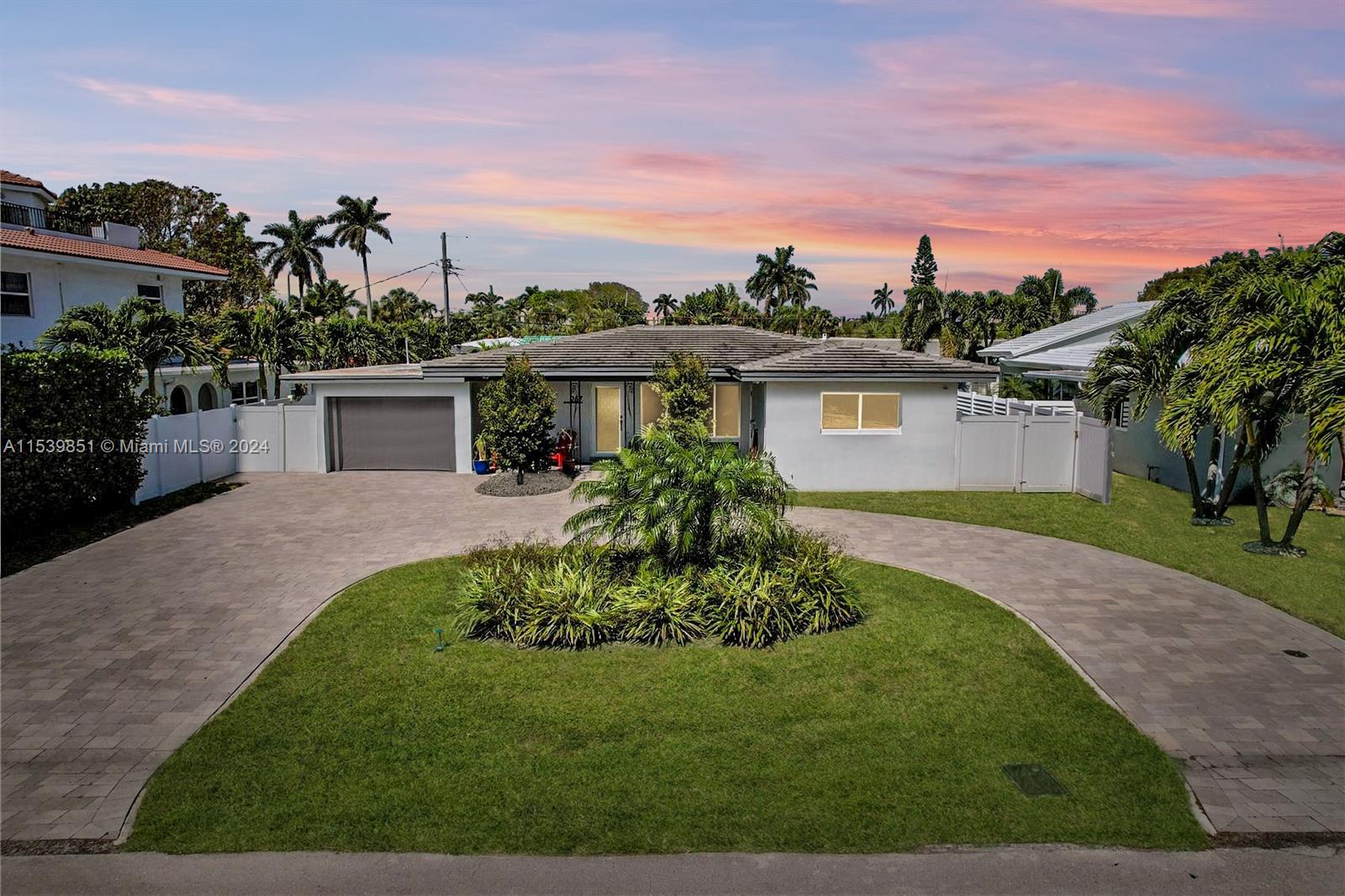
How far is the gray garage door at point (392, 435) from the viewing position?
2378cm

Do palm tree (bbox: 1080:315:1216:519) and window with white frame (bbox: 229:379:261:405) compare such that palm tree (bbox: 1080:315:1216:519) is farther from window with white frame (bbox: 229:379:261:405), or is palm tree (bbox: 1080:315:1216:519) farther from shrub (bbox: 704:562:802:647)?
window with white frame (bbox: 229:379:261:405)

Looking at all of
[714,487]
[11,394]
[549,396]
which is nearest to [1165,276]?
[549,396]

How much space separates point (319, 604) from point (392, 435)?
40.5 ft

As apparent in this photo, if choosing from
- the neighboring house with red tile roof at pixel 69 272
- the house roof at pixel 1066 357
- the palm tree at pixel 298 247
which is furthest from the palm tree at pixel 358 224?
the house roof at pixel 1066 357

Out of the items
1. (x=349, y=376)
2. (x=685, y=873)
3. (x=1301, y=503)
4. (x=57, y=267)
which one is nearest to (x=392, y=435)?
(x=349, y=376)

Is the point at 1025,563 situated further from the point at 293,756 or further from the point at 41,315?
the point at 41,315

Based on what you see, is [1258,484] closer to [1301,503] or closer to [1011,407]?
[1301,503]

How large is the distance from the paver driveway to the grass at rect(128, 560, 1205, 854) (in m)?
0.51

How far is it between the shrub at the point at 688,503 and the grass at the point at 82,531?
10.0 m

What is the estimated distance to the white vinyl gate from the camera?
2112 centimetres

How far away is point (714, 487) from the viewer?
11.4m

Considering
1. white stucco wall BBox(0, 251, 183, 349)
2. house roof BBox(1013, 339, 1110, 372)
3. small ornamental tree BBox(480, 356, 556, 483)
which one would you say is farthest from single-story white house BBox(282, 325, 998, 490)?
white stucco wall BBox(0, 251, 183, 349)

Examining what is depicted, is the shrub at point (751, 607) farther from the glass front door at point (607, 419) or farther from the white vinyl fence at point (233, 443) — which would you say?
the white vinyl fence at point (233, 443)

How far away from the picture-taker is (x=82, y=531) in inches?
647
